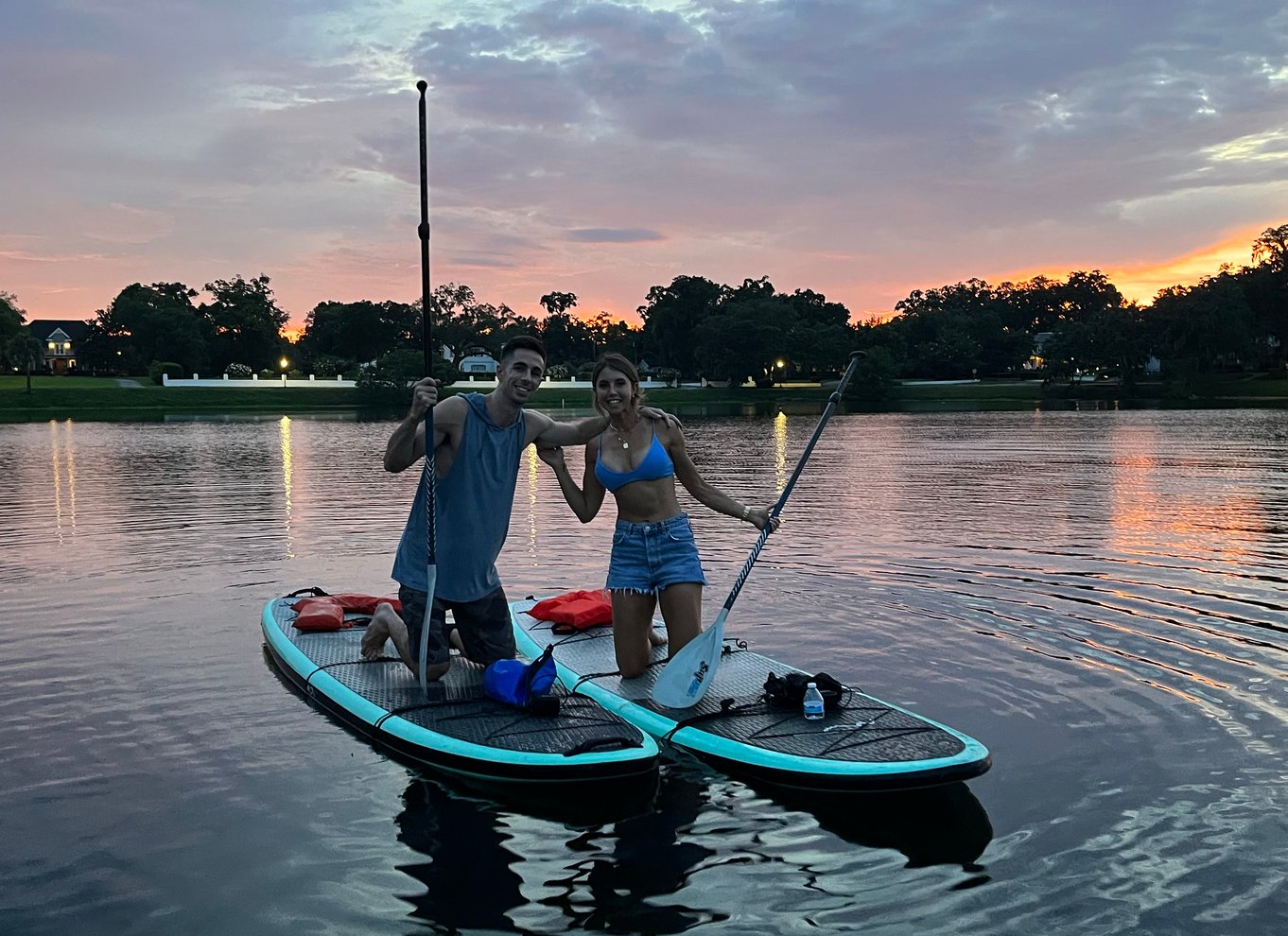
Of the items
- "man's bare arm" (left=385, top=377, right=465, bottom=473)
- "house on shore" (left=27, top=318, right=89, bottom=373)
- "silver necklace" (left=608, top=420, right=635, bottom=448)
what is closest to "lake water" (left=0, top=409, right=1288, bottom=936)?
"man's bare arm" (left=385, top=377, right=465, bottom=473)

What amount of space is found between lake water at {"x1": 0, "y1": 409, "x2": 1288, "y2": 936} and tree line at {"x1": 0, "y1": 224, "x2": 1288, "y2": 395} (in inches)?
3235

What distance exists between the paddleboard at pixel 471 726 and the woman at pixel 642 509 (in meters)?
0.87

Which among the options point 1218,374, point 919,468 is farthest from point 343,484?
point 1218,374

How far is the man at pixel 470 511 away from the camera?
7.60 metres

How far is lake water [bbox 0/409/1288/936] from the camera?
5473 mm

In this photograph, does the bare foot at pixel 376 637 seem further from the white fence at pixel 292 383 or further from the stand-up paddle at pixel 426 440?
the white fence at pixel 292 383

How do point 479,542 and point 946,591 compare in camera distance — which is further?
point 946,591

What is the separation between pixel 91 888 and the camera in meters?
5.67

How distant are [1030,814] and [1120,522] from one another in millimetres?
13381

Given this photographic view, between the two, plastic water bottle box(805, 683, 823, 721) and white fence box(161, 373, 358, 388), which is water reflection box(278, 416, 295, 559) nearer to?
plastic water bottle box(805, 683, 823, 721)

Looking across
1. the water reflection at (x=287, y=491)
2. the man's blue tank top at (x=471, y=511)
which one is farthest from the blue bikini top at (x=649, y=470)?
the water reflection at (x=287, y=491)

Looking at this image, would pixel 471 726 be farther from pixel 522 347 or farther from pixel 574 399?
pixel 574 399

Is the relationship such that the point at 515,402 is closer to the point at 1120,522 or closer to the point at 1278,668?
the point at 1278,668

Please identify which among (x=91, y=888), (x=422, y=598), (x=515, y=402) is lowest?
(x=91, y=888)
